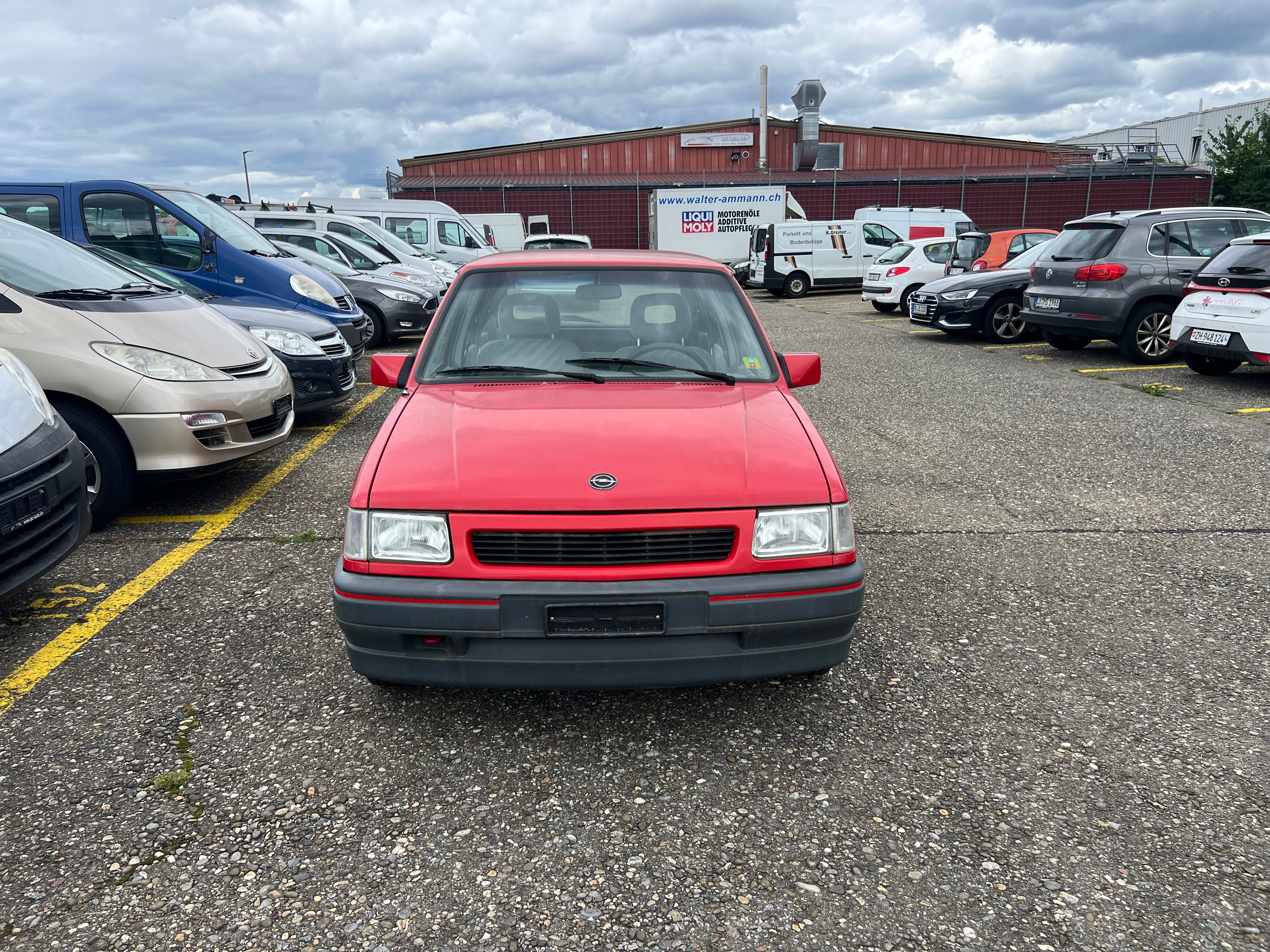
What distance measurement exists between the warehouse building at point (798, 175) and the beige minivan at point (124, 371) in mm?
29739

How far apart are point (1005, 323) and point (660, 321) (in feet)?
34.6

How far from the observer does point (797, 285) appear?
2277 centimetres

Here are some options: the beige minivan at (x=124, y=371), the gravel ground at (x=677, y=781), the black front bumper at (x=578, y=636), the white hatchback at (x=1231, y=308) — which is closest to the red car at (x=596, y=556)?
the black front bumper at (x=578, y=636)

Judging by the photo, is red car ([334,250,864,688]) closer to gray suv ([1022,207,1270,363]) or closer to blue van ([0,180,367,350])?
blue van ([0,180,367,350])

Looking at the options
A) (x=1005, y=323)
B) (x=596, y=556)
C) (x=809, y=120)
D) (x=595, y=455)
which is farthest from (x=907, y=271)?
(x=809, y=120)

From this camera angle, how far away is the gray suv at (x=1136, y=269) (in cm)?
995

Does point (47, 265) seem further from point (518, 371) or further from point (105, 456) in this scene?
point (518, 371)

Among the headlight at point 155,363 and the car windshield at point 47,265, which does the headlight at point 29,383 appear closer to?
the headlight at point 155,363

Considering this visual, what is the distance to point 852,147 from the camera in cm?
4109

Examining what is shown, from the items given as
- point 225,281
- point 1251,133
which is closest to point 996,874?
point 225,281

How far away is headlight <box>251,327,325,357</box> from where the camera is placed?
6859 millimetres

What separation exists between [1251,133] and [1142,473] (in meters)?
42.2

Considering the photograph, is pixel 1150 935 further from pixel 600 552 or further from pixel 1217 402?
pixel 1217 402

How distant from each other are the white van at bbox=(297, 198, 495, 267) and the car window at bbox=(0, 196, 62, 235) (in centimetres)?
1064
